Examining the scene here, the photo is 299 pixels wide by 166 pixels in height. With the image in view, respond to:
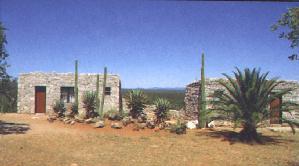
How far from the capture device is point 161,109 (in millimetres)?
13508

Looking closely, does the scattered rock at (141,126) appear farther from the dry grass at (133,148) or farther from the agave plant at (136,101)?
the agave plant at (136,101)

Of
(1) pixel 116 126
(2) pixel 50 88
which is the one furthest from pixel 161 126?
(2) pixel 50 88

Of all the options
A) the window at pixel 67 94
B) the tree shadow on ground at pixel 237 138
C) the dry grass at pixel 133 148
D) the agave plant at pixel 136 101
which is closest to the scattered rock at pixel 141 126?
the dry grass at pixel 133 148

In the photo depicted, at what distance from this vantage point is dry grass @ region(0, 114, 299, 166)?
7.62m

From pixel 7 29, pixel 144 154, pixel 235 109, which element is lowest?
pixel 144 154

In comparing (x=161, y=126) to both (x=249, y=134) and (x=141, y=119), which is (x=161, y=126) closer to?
(x=141, y=119)

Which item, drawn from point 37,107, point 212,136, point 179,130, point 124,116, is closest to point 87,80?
point 37,107

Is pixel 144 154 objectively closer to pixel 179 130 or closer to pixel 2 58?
pixel 179 130

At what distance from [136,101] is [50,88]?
28.4 ft

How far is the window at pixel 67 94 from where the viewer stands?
66.1 ft

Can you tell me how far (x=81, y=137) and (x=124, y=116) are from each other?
393 centimetres

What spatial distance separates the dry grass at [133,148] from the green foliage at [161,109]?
1334 mm

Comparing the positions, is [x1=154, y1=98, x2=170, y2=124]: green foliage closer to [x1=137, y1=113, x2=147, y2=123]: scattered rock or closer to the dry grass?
[x1=137, y1=113, x2=147, y2=123]: scattered rock

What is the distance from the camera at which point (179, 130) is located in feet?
39.6
